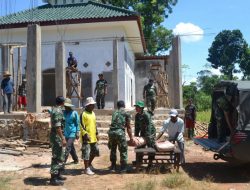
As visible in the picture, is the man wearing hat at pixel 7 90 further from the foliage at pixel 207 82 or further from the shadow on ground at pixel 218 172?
the foliage at pixel 207 82

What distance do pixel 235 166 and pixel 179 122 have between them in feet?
6.38

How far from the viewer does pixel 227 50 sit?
73.8 metres

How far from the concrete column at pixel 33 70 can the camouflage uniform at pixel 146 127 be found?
15.2 ft

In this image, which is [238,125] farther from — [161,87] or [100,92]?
[161,87]

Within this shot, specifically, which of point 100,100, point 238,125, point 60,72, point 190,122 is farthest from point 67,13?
point 238,125

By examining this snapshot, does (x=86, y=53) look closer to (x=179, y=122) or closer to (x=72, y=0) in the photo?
(x=72, y=0)

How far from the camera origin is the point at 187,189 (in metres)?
6.94

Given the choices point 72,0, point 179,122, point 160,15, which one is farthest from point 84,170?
point 160,15

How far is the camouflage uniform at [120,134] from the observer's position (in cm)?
828

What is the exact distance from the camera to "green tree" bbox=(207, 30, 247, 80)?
71.9 metres

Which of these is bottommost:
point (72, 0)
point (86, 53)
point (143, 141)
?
point (143, 141)

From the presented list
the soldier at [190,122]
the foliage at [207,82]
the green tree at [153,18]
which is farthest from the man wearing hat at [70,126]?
the foliage at [207,82]

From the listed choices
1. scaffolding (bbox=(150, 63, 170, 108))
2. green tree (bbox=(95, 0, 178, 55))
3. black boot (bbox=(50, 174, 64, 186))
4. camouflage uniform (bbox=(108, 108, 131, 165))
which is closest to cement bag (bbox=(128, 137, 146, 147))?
camouflage uniform (bbox=(108, 108, 131, 165))

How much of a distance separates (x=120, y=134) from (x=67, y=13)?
1290cm
